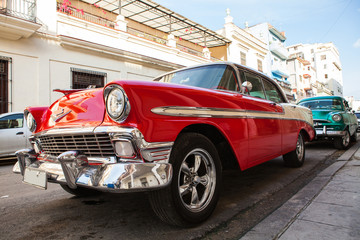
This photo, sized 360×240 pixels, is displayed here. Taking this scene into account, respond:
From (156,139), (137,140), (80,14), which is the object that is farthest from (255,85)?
(80,14)

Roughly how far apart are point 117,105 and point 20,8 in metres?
9.54

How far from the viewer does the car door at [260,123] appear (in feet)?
8.88

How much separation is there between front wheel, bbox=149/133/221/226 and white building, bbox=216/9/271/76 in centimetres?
1781

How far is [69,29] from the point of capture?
9.74 m

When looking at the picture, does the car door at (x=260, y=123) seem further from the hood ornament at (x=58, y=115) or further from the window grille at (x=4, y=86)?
the window grille at (x=4, y=86)

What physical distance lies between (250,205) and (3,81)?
9201 millimetres

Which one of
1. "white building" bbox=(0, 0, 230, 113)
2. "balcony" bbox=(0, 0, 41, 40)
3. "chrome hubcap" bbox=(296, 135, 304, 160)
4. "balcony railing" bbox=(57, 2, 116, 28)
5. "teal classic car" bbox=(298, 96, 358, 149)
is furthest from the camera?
"balcony railing" bbox=(57, 2, 116, 28)

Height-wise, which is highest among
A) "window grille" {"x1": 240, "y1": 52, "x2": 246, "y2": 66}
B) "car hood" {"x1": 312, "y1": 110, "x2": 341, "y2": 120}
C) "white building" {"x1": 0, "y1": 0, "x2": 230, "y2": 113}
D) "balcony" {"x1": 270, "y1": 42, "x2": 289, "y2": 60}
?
"balcony" {"x1": 270, "y1": 42, "x2": 289, "y2": 60}

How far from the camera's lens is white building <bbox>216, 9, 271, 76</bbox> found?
63.7 ft

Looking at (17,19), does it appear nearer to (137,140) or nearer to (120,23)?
(120,23)

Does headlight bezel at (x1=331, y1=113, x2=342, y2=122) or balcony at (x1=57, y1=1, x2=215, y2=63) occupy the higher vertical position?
balcony at (x1=57, y1=1, x2=215, y2=63)

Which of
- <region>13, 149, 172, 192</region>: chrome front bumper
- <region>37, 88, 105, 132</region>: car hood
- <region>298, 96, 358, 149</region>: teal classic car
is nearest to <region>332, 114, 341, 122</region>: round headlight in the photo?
<region>298, 96, 358, 149</region>: teal classic car

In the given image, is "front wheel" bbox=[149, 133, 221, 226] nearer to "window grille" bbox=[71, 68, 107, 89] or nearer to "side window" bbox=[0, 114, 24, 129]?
"side window" bbox=[0, 114, 24, 129]

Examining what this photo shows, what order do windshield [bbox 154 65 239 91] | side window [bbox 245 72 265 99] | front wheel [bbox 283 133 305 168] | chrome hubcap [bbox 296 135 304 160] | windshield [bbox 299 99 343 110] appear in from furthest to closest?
windshield [bbox 299 99 343 110], chrome hubcap [bbox 296 135 304 160], front wheel [bbox 283 133 305 168], side window [bbox 245 72 265 99], windshield [bbox 154 65 239 91]
